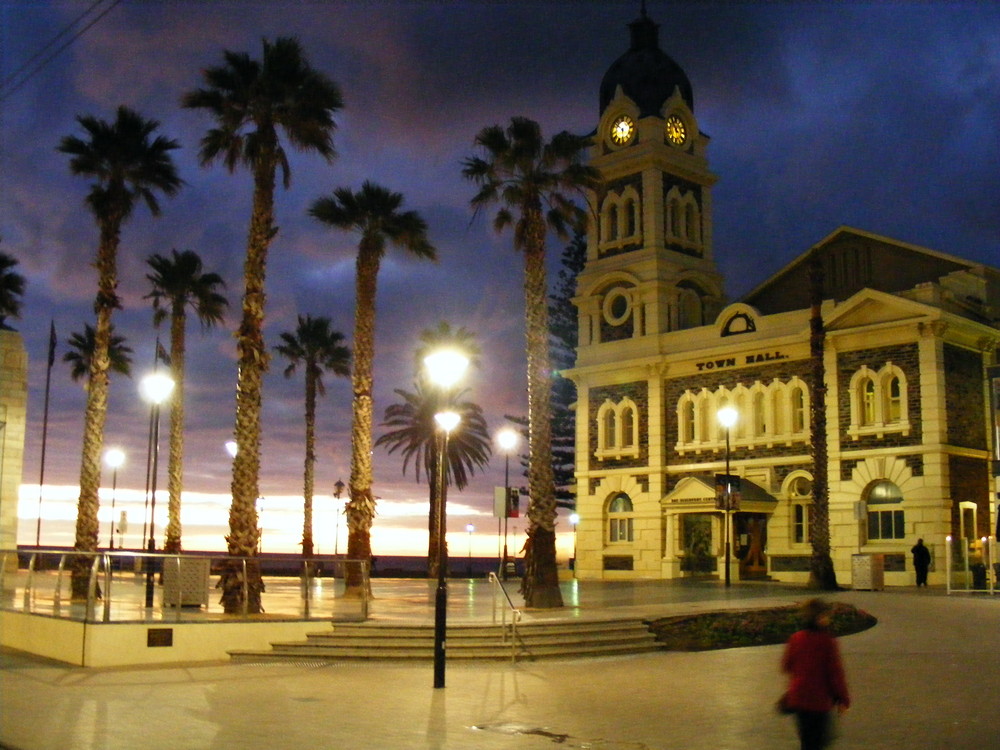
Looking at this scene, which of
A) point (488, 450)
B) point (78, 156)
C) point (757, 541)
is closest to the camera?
point (78, 156)

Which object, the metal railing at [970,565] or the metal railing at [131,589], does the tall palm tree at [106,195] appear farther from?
the metal railing at [970,565]

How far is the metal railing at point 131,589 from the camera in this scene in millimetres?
17625

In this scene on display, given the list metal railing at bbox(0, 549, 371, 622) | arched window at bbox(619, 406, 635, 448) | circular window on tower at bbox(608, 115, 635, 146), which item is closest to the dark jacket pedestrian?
arched window at bbox(619, 406, 635, 448)

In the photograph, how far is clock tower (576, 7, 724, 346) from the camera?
4756cm

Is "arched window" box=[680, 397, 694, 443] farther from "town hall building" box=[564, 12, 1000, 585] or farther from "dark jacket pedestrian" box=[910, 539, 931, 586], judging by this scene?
"dark jacket pedestrian" box=[910, 539, 931, 586]

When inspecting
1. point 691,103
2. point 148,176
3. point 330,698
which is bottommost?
point 330,698

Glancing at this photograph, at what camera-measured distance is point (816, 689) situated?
8977mm

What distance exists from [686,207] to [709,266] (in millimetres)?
2847

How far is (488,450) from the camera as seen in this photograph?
61.8 meters

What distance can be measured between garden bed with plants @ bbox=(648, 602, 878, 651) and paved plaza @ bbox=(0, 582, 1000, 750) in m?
1.34

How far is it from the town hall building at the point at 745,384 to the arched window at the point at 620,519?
0.10 m

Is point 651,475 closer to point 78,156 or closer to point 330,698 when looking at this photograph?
point 78,156

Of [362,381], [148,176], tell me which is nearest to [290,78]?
[148,176]

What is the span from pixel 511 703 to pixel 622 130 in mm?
38720
